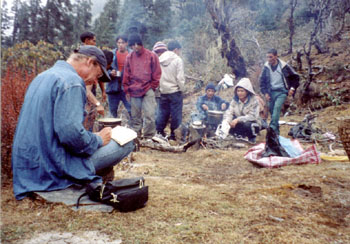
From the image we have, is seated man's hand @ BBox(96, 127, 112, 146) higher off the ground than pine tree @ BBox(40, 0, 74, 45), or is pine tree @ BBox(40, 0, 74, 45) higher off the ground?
pine tree @ BBox(40, 0, 74, 45)

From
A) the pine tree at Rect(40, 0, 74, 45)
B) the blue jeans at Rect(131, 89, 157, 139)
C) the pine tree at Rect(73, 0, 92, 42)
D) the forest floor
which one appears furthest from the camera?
the pine tree at Rect(73, 0, 92, 42)

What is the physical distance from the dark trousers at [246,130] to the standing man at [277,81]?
1.37 feet

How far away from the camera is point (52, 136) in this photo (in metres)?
2.04

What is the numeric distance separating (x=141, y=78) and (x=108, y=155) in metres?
3.23

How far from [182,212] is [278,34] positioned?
1311 centimetres

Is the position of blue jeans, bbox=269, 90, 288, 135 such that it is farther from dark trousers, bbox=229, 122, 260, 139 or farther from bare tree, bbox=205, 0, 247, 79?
bare tree, bbox=205, 0, 247, 79

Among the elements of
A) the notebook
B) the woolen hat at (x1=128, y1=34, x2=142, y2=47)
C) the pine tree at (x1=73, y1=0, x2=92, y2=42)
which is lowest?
the notebook

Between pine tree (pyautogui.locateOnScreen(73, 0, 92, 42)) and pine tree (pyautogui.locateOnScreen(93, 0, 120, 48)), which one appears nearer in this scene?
pine tree (pyautogui.locateOnScreen(73, 0, 92, 42))

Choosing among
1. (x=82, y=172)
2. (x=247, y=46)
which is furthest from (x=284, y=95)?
(x=247, y=46)

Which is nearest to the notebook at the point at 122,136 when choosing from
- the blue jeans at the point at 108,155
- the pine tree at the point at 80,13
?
the blue jeans at the point at 108,155

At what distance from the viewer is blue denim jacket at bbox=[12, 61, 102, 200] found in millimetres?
2012

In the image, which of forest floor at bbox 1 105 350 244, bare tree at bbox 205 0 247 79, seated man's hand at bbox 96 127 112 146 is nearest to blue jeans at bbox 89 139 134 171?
seated man's hand at bbox 96 127 112 146

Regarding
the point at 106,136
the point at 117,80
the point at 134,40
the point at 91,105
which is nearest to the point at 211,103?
the point at 117,80

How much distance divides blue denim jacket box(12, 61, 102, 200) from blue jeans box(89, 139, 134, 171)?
280 millimetres
